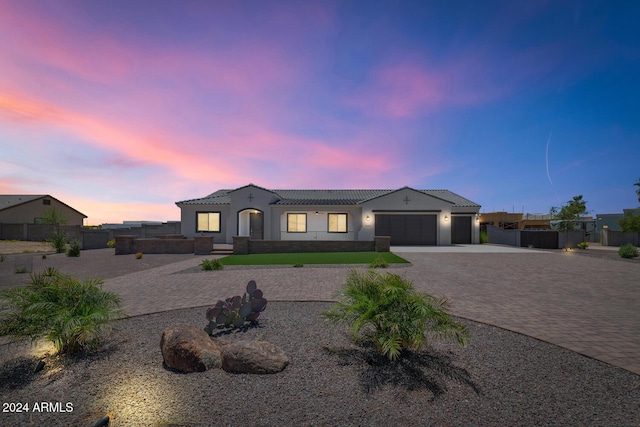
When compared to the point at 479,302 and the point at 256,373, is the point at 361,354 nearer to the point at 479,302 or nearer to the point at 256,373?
the point at 256,373

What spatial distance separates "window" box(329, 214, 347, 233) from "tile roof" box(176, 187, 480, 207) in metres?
1.12

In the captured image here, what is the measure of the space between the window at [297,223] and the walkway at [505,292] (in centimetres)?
1194

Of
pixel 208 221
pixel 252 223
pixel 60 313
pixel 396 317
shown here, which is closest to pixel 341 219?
pixel 252 223

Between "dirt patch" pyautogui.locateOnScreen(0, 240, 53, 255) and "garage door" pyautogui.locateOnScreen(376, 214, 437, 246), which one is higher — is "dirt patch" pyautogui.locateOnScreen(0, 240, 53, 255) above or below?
below

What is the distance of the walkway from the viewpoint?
16.4 feet

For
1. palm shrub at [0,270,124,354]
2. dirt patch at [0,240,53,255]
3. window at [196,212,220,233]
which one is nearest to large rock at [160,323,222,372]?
palm shrub at [0,270,124,354]

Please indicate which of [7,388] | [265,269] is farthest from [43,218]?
[7,388]

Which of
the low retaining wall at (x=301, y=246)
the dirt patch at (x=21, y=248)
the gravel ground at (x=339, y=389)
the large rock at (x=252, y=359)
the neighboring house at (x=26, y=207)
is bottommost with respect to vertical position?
the dirt patch at (x=21, y=248)

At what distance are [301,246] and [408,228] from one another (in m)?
10.3

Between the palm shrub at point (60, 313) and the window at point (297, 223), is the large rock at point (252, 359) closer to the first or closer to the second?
the palm shrub at point (60, 313)

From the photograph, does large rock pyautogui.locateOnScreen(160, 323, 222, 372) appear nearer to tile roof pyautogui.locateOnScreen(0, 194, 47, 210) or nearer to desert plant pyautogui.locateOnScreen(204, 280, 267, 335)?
desert plant pyautogui.locateOnScreen(204, 280, 267, 335)

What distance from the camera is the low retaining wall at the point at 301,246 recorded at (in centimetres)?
1827

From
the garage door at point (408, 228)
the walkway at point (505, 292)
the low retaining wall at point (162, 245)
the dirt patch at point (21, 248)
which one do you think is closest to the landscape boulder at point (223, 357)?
the walkway at point (505, 292)

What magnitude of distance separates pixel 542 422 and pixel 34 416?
4.85 m
